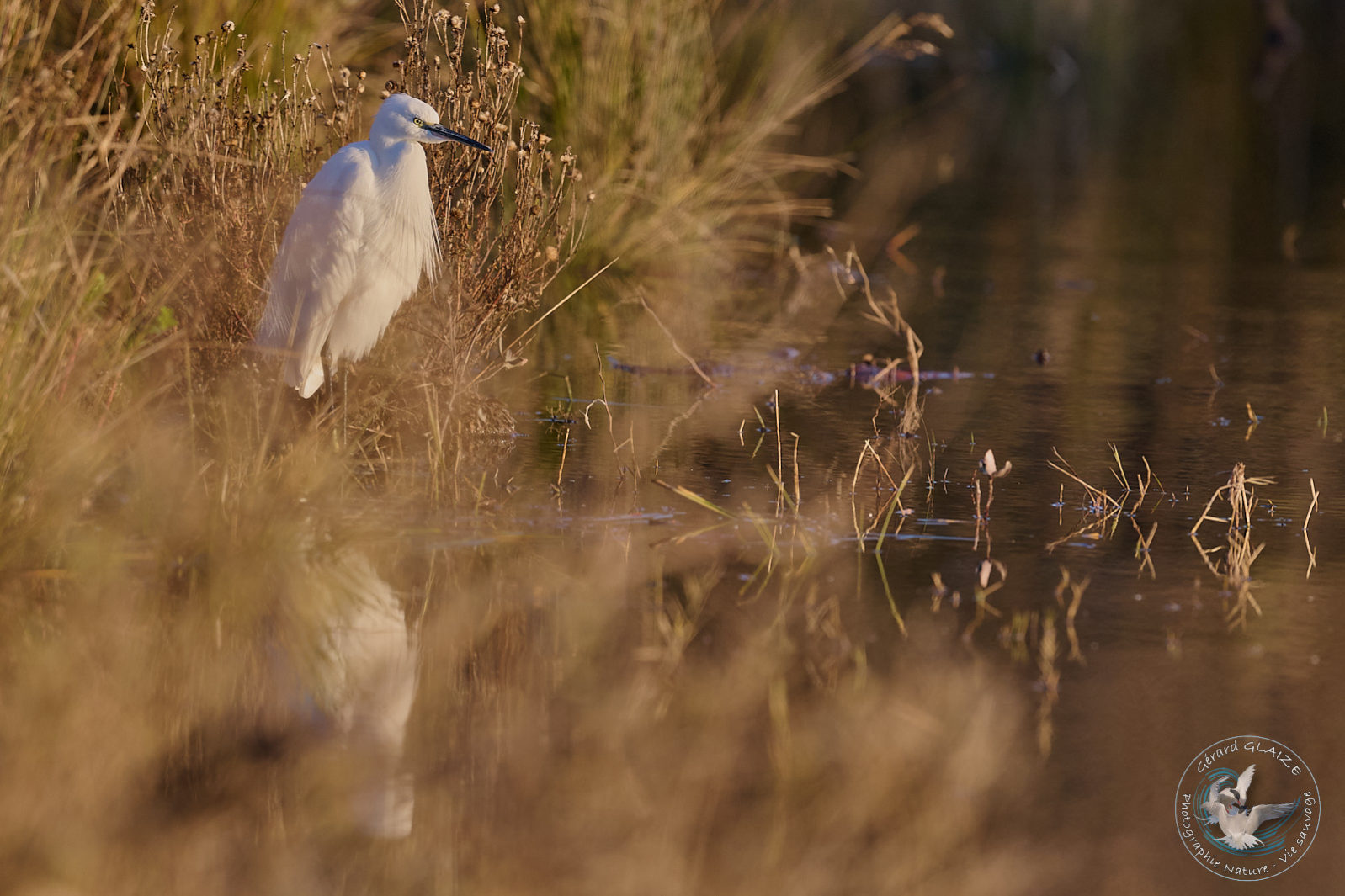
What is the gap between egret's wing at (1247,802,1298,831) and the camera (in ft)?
9.08

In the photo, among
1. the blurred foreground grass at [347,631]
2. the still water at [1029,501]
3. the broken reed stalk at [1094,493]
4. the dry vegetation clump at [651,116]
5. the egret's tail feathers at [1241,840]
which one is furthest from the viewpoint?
the dry vegetation clump at [651,116]

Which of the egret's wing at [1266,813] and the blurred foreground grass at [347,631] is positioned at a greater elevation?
the blurred foreground grass at [347,631]

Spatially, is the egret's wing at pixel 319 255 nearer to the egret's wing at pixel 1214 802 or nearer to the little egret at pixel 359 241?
the little egret at pixel 359 241

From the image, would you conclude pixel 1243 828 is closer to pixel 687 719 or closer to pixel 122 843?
pixel 687 719

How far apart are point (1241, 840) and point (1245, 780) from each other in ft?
0.59

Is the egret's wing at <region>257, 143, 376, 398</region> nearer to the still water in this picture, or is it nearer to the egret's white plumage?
the still water

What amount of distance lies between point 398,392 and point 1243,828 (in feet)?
8.82

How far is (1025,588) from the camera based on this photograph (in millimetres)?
3723

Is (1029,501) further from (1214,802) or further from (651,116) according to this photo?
(651,116)

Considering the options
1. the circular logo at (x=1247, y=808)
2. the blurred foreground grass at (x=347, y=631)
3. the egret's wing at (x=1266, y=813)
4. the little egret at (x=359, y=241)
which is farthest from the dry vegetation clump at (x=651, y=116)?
the egret's wing at (x=1266, y=813)

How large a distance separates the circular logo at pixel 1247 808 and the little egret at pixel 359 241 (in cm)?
234

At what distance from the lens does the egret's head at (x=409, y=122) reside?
439cm

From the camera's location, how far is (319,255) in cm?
444

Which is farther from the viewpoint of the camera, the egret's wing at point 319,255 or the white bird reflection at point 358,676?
the egret's wing at point 319,255
